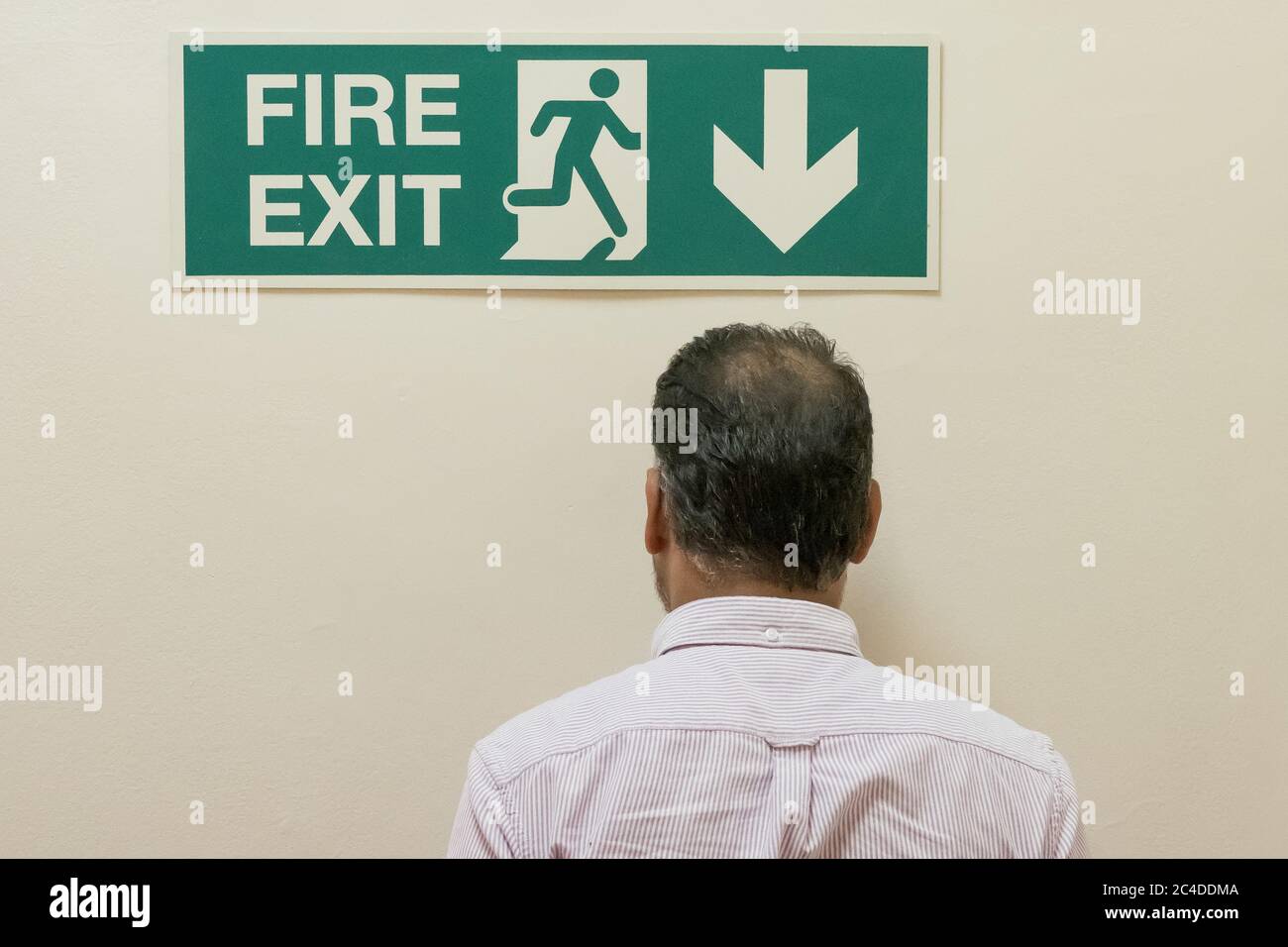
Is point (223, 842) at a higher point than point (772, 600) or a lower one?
lower

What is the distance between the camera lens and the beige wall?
1.12 meters

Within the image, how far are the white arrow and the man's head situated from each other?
35 cm

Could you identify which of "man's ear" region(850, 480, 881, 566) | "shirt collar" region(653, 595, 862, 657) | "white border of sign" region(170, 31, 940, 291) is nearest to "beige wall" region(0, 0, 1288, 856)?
"white border of sign" region(170, 31, 940, 291)

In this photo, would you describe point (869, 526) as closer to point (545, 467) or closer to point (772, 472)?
point (772, 472)

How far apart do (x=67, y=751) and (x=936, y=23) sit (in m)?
1.31

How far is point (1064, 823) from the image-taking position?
71 centimetres

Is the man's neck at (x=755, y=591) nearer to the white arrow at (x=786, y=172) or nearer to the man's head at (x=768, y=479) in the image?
the man's head at (x=768, y=479)

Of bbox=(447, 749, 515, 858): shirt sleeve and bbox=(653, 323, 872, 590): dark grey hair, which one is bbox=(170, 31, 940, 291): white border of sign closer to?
bbox=(653, 323, 872, 590): dark grey hair

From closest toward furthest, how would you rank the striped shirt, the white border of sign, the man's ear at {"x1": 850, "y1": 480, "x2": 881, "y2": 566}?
the striped shirt
the man's ear at {"x1": 850, "y1": 480, "x2": 881, "y2": 566}
the white border of sign

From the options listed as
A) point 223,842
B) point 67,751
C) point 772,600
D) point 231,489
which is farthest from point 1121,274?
point 67,751

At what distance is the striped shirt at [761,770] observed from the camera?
662 millimetres

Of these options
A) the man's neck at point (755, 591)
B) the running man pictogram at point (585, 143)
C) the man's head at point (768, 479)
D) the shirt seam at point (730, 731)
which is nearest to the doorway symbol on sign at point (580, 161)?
the running man pictogram at point (585, 143)

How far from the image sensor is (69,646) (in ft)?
3.70

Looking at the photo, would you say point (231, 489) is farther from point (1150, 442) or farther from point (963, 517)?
point (1150, 442)
